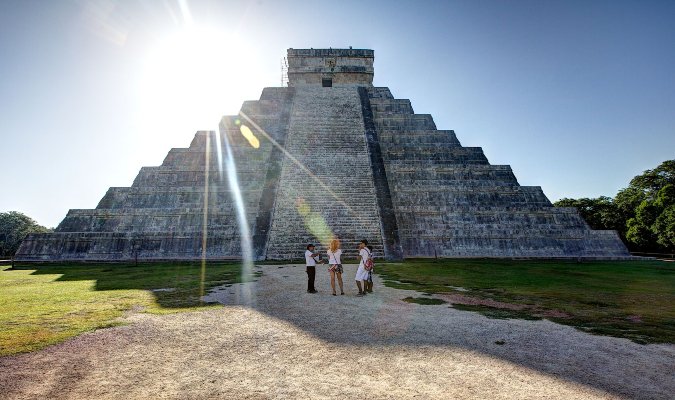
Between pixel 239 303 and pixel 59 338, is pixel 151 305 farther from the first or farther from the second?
pixel 59 338

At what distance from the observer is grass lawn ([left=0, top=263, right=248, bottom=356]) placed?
5492 mm

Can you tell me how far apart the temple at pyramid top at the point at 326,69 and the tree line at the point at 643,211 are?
25478 mm

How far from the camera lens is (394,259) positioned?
1617 centimetres

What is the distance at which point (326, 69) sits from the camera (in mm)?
37438

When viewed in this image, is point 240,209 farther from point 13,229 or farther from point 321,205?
point 13,229

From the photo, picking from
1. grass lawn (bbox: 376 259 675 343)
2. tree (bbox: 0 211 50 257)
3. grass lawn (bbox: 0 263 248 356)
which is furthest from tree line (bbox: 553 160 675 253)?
tree (bbox: 0 211 50 257)

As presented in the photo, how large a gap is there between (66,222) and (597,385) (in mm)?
22300

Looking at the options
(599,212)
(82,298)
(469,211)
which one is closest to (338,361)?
(82,298)

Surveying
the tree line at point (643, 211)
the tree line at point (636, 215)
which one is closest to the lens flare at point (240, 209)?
the tree line at point (636, 215)

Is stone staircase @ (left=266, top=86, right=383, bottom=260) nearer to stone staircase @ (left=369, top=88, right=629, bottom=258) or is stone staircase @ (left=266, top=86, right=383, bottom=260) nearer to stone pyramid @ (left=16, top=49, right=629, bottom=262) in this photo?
stone pyramid @ (left=16, top=49, right=629, bottom=262)

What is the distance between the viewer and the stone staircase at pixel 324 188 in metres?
17.3

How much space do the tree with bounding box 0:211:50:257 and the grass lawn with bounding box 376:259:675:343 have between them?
5667 cm

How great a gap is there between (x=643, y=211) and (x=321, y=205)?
25768mm

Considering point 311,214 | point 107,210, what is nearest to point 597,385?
point 311,214
